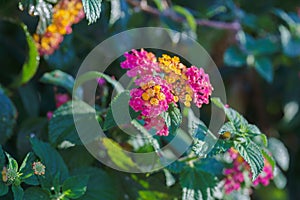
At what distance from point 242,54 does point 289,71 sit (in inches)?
10.5

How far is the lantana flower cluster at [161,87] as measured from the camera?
80 cm

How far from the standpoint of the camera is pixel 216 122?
100 cm

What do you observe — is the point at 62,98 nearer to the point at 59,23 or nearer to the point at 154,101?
the point at 59,23

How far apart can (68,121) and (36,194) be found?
0.54 feet

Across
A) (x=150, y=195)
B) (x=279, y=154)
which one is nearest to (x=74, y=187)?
(x=150, y=195)

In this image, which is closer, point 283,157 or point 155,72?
point 155,72

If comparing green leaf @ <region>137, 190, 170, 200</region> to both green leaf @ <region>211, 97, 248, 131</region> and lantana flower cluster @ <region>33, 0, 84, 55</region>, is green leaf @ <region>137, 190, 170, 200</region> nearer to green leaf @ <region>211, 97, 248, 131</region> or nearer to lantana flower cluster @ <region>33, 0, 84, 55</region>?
green leaf @ <region>211, 97, 248, 131</region>

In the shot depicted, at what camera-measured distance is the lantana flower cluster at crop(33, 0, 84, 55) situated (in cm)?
105

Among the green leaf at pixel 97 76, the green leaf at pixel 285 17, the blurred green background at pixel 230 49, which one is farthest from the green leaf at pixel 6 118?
the green leaf at pixel 285 17

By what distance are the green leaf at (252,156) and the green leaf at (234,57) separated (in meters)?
0.55

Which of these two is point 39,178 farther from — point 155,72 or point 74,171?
point 155,72

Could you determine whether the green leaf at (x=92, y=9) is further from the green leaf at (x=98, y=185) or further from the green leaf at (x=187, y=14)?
the green leaf at (x=187, y=14)

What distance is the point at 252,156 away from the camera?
85cm

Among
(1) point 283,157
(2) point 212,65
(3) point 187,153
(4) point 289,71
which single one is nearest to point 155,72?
(3) point 187,153
